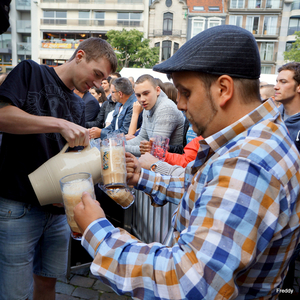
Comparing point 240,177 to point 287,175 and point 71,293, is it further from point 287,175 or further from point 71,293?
point 71,293

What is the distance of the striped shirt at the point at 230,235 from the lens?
0.70 metres

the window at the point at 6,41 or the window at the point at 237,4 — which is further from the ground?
the window at the point at 237,4

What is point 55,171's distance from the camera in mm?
1419

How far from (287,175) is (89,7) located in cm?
4376

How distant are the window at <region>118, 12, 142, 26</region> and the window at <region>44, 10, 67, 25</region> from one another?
8.26 meters

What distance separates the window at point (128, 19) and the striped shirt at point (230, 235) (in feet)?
137

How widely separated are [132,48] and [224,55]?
34.3 meters

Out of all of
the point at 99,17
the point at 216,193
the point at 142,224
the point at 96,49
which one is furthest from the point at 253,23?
the point at 216,193

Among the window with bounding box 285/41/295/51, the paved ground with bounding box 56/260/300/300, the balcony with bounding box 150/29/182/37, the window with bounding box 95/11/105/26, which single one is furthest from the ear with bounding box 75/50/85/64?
the window with bounding box 95/11/105/26

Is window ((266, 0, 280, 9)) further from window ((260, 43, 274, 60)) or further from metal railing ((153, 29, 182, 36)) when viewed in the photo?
metal railing ((153, 29, 182, 36))

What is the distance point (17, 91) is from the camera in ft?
5.19

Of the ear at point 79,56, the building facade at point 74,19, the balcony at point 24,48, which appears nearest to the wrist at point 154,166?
the ear at point 79,56

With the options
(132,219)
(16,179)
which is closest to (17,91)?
(16,179)

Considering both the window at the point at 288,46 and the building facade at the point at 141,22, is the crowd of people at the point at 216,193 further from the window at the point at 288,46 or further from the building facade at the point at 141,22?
the window at the point at 288,46
